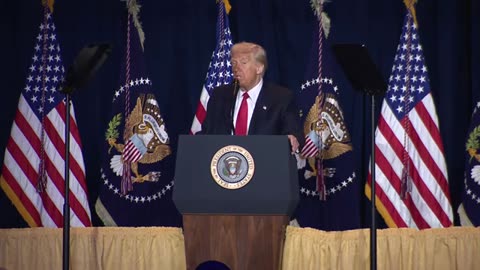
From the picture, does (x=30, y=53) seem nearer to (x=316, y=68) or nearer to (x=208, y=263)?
(x=316, y=68)

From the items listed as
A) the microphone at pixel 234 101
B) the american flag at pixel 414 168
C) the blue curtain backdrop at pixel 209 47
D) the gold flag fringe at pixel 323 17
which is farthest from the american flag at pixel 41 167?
the american flag at pixel 414 168

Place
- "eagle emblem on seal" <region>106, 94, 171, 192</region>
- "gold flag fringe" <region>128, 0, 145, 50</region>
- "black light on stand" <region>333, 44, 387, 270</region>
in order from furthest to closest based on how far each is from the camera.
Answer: "gold flag fringe" <region>128, 0, 145, 50</region>
"eagle emblem on seal" <region>106, 94, 171, 192</region>
"black light on stand" <region>333, 44, 387, 270</region>

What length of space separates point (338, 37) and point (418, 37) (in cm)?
55

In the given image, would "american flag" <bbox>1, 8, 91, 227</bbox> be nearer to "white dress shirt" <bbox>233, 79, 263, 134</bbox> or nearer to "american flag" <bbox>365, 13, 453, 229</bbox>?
"white dress shirt" <bbox>233, 79, 263, 134</bbox>

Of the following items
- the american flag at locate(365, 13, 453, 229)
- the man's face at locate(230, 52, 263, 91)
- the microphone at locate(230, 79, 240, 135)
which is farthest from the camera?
the american flag at locate(365, 13, 453, 229)

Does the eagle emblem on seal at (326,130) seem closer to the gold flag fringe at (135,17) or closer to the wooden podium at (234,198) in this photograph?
the gold flag fringe at (135,17)

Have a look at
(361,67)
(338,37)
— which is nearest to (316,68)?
(338,37)

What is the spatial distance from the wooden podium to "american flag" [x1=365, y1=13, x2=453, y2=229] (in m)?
1.50

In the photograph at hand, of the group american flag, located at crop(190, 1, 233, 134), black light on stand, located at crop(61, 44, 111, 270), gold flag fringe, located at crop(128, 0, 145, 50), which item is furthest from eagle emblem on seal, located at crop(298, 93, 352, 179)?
black light on stand, located at crop(61, 44, 111, 270)

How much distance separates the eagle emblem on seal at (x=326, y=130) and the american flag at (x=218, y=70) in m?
0.62

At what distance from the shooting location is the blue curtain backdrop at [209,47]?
19.7 feet

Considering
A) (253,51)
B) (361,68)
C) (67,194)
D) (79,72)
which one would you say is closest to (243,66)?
(253,51)

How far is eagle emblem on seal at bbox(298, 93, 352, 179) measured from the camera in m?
5.89

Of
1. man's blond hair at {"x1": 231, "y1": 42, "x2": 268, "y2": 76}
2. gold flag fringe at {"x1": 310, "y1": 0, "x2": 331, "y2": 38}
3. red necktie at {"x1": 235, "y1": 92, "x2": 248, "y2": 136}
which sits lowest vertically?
red necktie at {"x1": 235, "y1": 92, "x2": 248, "y2": 136}
